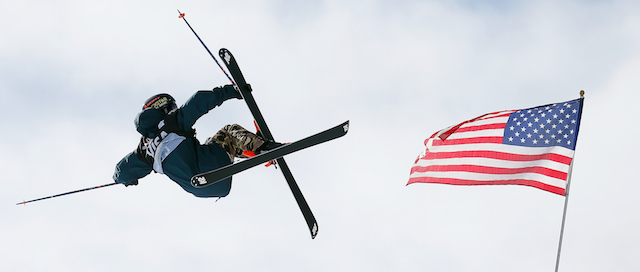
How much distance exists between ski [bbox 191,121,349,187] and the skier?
0.17 meters

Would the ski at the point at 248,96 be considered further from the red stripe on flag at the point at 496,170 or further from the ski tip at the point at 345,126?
the red stripe on flag at the point at 496,170

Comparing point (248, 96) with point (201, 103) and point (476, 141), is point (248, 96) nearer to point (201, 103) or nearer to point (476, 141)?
point (201, 103)

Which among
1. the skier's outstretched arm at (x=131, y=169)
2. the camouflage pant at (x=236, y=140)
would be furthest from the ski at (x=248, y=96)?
the skier's outstretched arm at (x=131, y=169)

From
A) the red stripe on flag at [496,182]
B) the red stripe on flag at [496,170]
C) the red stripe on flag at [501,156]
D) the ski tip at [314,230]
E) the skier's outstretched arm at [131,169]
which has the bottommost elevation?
the ski tip at [314,230]

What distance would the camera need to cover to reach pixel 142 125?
8.06 meters

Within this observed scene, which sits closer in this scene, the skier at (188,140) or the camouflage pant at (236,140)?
the skier at (188,140)

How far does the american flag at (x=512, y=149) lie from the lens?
390 inches

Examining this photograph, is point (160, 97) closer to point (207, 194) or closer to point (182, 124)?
point (182, 124)

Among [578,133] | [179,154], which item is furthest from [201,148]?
[578,133]

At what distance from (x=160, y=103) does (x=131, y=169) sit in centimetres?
114

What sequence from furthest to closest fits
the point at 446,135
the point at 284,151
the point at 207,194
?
the point at 446,135 → the point at 207,194 → the point at 284,151

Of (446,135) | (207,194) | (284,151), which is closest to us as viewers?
(284,151)

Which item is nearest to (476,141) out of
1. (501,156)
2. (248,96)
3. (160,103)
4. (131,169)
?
(501,156)

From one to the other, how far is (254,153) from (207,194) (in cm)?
94
